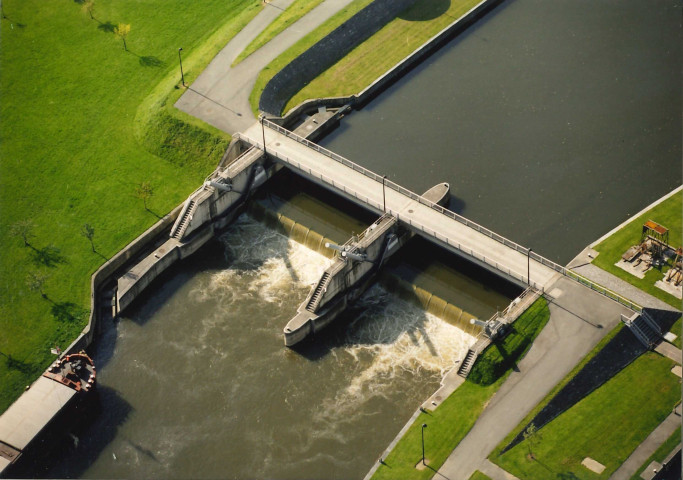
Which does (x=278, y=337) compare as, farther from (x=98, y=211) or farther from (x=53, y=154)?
(x=53, y=154)

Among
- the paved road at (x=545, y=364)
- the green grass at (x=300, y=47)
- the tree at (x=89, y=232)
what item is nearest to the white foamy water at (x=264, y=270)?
the tree at (x=89, y=232)

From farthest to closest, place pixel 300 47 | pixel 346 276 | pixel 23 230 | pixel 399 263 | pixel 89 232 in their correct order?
pixel 300 47, pixel 23 230, pixel 89 232, pixel 399 263, pixel 346 276

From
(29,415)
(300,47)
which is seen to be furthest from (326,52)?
(29,415)

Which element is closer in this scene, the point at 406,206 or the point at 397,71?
the point at 406,206

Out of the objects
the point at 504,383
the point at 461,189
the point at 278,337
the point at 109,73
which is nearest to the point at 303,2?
the point at 109,73

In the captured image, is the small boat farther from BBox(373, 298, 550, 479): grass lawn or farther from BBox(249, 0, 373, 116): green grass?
BBox(249, 0, 373, 116): green grass

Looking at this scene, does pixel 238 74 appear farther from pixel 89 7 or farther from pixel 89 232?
pixel 89 232
